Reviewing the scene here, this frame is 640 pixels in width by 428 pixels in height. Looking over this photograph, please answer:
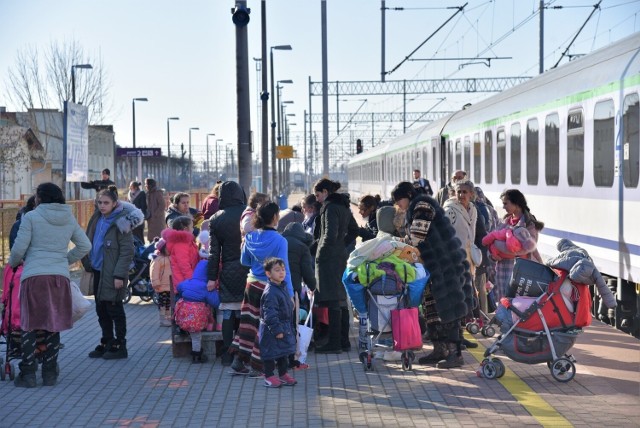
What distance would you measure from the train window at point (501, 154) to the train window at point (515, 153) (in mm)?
642

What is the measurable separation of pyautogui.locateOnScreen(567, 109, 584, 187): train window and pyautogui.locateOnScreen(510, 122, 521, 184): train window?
332 cm

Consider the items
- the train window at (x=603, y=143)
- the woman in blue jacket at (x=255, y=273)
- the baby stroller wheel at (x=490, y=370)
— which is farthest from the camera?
the train window at (x=603, y=143)

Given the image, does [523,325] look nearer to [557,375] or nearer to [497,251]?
[557,375]

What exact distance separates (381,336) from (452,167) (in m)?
16.1

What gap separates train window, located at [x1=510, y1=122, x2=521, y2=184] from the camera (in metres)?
18.6

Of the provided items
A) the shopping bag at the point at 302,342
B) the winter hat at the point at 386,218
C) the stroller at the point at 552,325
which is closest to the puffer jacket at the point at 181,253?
the shopping bag at the point at 302,342

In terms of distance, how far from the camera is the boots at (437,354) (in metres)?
11.0

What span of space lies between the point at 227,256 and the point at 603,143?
4.91m

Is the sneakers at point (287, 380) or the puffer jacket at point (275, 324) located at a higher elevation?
the puffer jacket at point (275, 324)

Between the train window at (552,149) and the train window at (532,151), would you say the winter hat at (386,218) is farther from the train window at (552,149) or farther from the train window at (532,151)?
the train window at (532,151)

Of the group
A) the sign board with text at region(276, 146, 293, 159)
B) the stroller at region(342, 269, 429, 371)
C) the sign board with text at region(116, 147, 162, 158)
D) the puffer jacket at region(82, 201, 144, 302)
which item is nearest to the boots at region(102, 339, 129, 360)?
the puffer jacket at region(82, 201, 144, 302)

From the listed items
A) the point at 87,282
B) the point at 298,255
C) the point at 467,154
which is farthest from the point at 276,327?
the point at 467,154

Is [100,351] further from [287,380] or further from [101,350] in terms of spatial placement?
[287,380]

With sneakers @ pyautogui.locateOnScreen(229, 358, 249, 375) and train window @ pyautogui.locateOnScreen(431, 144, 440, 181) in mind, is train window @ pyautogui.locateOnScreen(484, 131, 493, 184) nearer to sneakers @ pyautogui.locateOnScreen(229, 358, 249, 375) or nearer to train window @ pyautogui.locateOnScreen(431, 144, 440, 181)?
train window @ pyautogui.locateOnScreen(431, 144, 440, 181)
